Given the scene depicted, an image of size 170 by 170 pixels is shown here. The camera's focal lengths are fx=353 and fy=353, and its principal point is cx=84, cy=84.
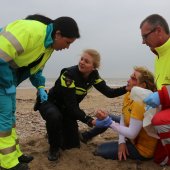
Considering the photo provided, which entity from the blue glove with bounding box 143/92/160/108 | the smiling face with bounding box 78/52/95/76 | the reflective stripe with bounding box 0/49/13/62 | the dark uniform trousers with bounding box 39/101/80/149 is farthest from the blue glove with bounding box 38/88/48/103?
the blue glove with bounding box 143/92/160/108

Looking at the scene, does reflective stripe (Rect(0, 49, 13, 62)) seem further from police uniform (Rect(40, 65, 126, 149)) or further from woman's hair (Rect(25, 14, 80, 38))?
police uniform (Rect(40, 65, 126, 149))

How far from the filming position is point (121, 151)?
365 cm

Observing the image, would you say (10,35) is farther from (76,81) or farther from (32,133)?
(32,133)

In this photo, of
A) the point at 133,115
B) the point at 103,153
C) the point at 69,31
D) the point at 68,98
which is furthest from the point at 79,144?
the point at 69,31

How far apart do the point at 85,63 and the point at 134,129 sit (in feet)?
3.17

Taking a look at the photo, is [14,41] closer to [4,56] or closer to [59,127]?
[4,56]

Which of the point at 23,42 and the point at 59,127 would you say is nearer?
the point at 23,42

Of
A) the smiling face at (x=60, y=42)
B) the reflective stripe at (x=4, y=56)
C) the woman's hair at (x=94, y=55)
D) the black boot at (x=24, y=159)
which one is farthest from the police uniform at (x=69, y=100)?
the reflective stripe at (x=4, y=56)

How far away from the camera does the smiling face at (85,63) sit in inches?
155

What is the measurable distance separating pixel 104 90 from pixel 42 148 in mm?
1029

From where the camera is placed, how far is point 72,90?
3760mm

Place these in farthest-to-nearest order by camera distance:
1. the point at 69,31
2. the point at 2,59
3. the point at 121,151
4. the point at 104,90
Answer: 1. the point at 104,90
2. the point at 121,151
3. the point at 69,31
4. the point at 2,59

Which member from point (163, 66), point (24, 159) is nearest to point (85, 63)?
point (163, 66)

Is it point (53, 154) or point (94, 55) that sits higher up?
point (94, 55)
